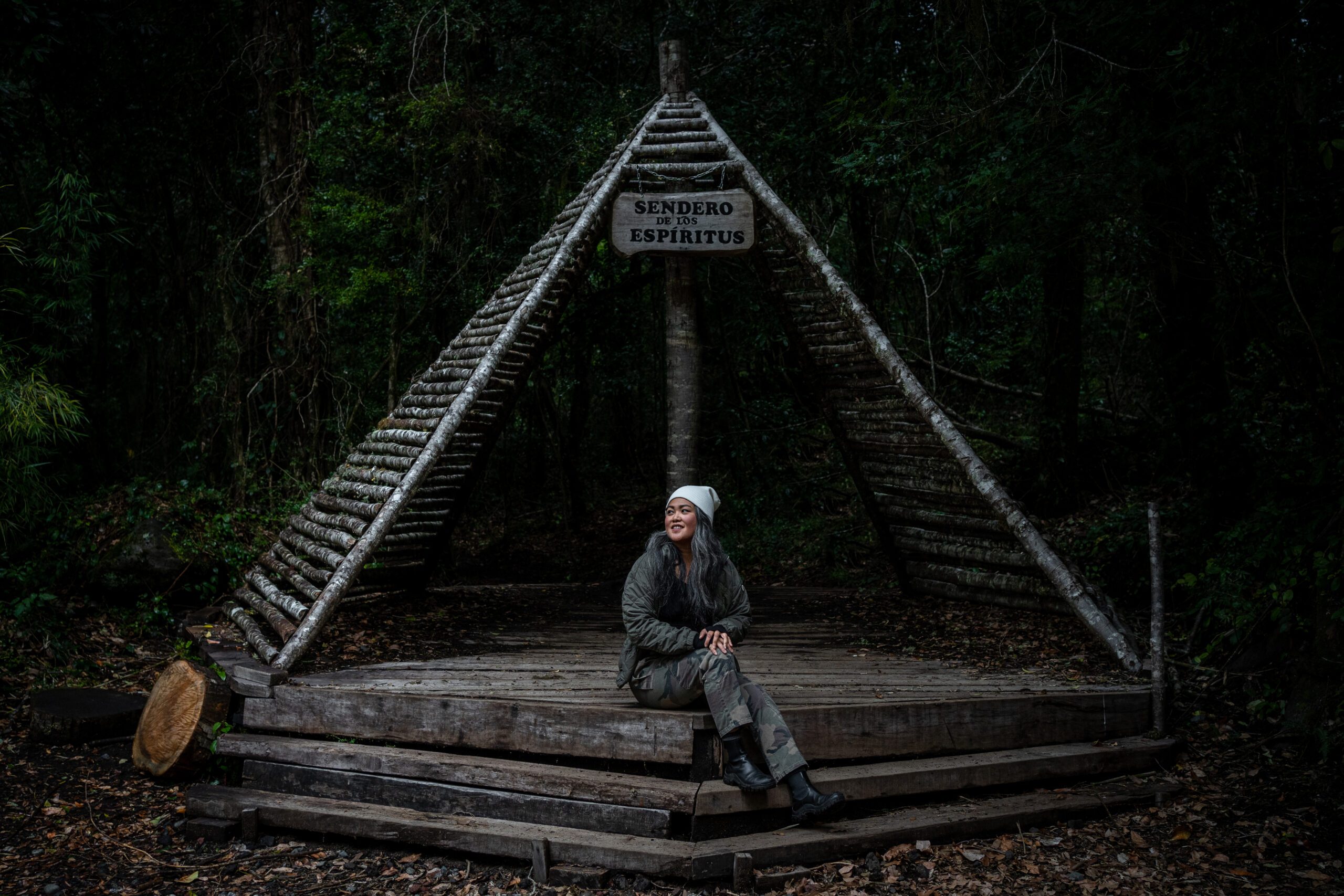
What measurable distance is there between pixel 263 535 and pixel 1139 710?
7.86m

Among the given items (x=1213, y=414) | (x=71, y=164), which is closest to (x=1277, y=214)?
(x=1213, y=414)

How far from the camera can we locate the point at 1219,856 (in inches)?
178

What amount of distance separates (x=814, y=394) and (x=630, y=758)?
13.6ft

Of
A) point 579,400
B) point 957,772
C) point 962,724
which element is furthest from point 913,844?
point 579,400

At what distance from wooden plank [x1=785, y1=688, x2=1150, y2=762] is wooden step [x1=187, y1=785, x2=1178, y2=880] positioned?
32cm

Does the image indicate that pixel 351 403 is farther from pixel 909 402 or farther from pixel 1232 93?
pixel 1232 93

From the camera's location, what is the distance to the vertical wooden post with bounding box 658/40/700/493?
7.02m

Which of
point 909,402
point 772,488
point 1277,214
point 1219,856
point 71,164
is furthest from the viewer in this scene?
point 772,488

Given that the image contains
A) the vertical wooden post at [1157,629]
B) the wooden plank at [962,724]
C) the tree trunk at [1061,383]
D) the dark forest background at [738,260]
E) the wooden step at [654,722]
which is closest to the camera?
the wooden step at [654,722]

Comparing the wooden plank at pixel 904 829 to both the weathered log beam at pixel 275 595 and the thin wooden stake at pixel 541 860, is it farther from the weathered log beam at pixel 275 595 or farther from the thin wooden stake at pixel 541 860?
the weathered log beam at pixel 275 595

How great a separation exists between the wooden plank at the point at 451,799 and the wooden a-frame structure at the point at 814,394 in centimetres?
62

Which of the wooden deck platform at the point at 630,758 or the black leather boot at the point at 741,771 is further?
the wooden deck platform at the point at 630,758

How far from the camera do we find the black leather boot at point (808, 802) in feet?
14.1

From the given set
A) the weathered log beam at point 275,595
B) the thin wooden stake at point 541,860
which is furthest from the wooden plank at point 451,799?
the weathered log beam at point 275,595
